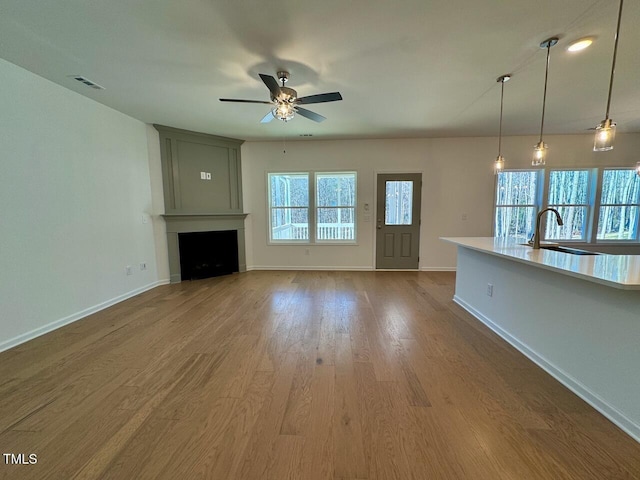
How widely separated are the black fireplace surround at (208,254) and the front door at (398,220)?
123 inches

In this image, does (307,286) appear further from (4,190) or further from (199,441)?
(4,190)

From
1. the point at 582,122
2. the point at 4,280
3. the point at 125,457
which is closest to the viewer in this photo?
the point at 125,457

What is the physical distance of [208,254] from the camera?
16.8 ft

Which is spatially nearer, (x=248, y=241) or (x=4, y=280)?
(x=4, y=280)

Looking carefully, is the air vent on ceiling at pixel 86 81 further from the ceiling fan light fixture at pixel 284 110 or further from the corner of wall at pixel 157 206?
the ceiling fan light fixture at pixel 284 110

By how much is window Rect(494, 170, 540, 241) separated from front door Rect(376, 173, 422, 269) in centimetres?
165

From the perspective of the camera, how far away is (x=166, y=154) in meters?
4.51

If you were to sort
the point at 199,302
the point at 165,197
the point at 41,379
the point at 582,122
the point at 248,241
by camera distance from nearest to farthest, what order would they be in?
the point at 41,379 → the point at 199,302 → the point at 582,122 → the point at 165,197 → the point at 248,241

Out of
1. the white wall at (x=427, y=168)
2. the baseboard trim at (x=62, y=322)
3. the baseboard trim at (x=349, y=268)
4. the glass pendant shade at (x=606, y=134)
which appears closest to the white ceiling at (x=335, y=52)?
the glass pendant shade at (x=606, y=134)

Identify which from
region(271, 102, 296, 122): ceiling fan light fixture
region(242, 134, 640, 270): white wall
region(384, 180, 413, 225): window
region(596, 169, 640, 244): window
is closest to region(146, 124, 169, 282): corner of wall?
region(242, 134, 640, 270): white wall

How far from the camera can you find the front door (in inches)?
212

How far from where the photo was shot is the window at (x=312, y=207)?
218 inches

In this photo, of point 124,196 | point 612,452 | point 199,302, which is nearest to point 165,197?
point 124,196

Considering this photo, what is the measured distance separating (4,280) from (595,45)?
577 cm
